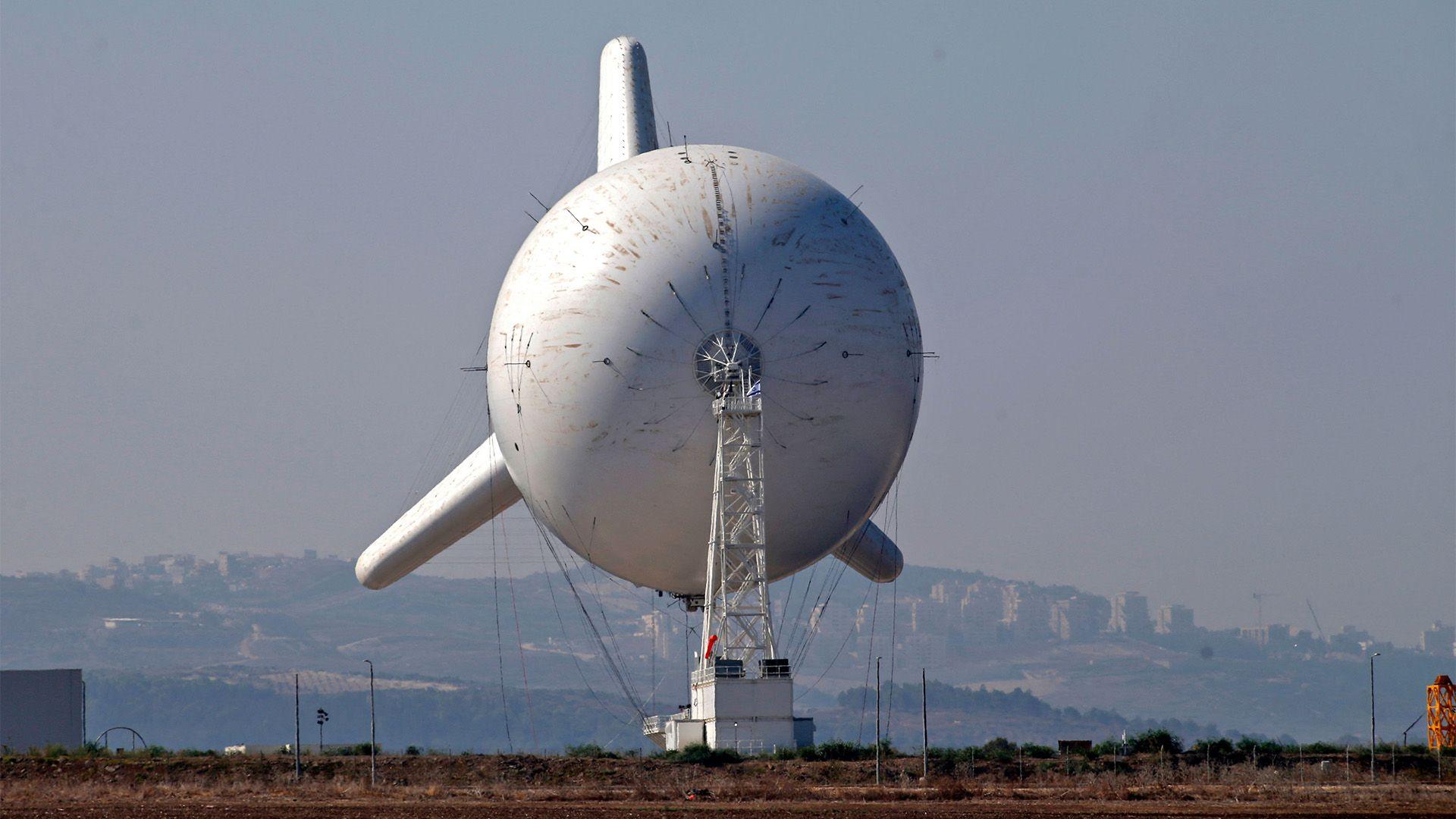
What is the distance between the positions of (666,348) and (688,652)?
10.3m

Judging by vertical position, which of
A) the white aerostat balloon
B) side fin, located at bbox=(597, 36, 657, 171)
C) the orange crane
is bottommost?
the orange crane

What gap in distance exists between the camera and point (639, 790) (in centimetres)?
3722

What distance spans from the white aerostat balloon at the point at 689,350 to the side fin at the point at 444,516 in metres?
6.11

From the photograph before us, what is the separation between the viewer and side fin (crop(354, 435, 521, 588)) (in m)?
49.6

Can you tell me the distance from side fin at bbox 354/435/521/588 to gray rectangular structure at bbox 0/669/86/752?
36.4 feet

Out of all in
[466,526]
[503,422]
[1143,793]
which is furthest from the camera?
[466,526]

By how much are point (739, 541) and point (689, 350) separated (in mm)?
4114

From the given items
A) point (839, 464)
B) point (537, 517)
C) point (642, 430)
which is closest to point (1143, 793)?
point (839, 464)

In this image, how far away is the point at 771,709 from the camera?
40.4 metres

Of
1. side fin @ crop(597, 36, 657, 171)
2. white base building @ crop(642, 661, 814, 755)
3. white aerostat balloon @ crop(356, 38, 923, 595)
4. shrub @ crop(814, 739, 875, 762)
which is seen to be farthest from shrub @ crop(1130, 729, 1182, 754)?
side fin @ crop(597, 36, 657, 171)

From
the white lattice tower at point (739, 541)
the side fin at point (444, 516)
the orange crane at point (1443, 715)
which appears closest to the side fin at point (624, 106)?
the side fin at point (444, 516)

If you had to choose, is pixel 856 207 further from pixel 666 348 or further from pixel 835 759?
pixel 835 759

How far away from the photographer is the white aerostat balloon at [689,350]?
39.5 metres

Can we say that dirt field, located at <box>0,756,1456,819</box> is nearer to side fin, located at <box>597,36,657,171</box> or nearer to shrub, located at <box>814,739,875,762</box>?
shrub, located at <box>814,739,875,762</box>
